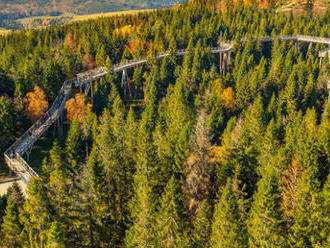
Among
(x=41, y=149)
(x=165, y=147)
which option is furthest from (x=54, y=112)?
(x=165, y=147)

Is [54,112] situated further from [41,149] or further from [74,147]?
[74,147]

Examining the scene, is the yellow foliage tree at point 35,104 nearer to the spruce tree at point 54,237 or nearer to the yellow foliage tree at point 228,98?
the spruce tree at point 54,237

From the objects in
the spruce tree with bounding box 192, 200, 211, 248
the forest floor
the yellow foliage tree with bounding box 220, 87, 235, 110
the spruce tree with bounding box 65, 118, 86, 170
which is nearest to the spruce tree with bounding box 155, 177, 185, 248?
the spruce tree with bounding box 192, 200, 211, 248

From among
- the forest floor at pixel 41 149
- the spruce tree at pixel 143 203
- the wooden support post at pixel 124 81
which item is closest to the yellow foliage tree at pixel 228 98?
the wooden support post at pixel 124 81

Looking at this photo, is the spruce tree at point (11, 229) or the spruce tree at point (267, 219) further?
the spruce tree at point (11, 229)

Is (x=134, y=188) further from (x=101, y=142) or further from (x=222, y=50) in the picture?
(x=222, y=50)

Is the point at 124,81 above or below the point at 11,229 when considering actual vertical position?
above

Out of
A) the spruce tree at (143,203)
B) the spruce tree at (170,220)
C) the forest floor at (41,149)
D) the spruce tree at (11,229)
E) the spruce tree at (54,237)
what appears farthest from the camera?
the forest floor at (41,149)
